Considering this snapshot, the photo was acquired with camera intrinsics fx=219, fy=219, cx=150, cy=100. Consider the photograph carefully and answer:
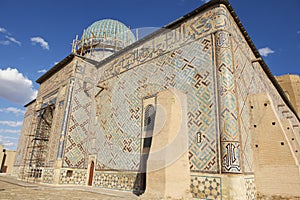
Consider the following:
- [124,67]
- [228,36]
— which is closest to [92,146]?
[124,67]

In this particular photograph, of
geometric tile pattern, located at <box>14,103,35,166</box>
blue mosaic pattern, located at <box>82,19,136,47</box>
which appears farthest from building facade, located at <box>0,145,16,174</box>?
blue mosaic pattern, located at <box>82,19,136,47</box>

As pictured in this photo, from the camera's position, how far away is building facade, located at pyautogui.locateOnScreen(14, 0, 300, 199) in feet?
17.9

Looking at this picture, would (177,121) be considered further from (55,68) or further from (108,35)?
(108,35)

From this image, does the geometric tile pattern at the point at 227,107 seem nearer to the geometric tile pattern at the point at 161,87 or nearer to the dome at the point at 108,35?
the geometric tile pattern at the point at 161,87

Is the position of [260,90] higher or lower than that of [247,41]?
lower

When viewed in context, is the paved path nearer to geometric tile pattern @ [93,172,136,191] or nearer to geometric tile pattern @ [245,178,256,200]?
geometric tile pattern @ [93,172,136,191]

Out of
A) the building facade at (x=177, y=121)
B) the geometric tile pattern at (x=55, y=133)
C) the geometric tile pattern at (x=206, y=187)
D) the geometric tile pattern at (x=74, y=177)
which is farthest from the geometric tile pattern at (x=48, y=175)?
the geometric tile pattern at (x=206, y=187)

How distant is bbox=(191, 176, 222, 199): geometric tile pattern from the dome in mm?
9949

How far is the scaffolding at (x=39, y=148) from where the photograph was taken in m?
11.0

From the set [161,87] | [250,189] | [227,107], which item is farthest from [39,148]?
[250,189]

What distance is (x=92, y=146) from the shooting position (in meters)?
9.85

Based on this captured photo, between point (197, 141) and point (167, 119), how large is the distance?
1.04m

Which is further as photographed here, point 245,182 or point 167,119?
point 167,119

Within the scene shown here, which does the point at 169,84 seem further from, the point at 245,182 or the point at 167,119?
the point at 245,182
